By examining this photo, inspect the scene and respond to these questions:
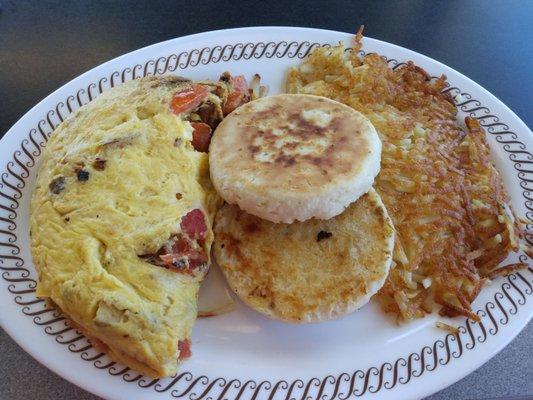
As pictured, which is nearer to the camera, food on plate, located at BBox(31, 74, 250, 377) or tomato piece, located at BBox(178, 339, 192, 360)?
food on plate, located at BBox(31, 74, 250, 377)

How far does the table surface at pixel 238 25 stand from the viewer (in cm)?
462

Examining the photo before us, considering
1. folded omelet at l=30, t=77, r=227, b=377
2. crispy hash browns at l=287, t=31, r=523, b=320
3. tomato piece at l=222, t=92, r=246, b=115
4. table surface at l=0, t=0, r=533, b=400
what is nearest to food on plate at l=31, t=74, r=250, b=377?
folded omelet at l=30, t=77, r=227, b=377

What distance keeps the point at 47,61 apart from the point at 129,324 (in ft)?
11.6

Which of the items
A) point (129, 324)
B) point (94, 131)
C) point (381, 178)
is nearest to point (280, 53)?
point (381, 178)

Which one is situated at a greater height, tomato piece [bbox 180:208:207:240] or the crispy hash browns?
the crispy hash browns

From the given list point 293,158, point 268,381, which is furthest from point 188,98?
point 268,381

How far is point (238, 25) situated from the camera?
5.06 metres

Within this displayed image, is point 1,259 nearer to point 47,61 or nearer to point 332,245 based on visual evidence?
point 332,245

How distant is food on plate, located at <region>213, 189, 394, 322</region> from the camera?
2.71 metres

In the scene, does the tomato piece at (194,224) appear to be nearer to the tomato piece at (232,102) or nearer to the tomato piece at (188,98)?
the tomato piece at (188,98)

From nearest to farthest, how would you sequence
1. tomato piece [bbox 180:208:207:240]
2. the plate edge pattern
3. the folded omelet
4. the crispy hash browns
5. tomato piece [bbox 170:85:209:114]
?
the folded omelet → the plate edge pattern → tomato piece [bbox 180:208:207:240] → the crispy hash browns → tomato piece [bbox 170:85:209:114]

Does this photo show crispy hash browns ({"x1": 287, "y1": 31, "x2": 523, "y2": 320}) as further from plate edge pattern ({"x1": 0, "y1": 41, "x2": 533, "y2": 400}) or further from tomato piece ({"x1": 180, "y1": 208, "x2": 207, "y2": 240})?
tomato piece ({"x1": 180, "y1": 208, "x2": 207, "y2": 240})

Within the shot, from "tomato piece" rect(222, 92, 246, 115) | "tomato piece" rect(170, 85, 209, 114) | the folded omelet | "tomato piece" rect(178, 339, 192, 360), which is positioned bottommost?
"tomato piece" rect(178, 339, 192, 360)

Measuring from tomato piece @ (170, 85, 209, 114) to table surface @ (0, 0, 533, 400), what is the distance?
6.30 feet
